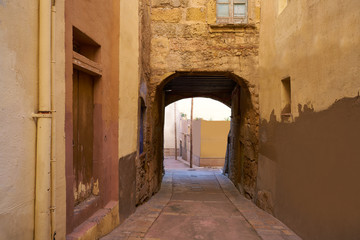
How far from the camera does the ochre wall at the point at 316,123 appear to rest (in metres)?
2.88

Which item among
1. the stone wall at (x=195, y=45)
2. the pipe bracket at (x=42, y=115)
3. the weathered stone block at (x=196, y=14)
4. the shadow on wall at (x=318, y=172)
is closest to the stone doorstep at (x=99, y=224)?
the pipe bracket at (x=42, y=115)

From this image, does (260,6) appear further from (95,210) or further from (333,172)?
(95,210)

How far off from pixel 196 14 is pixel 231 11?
0.82 m

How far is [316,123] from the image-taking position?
3623mm

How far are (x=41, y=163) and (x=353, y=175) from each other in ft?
9.57

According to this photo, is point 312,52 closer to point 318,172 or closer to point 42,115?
point 318,172

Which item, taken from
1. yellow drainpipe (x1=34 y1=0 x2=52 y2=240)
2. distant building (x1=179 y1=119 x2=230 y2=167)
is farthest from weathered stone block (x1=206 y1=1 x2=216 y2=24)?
distant building (x1=179 y1=119 x2=230 y2=167)

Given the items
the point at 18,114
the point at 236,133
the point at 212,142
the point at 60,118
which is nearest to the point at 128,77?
the point at 60,118

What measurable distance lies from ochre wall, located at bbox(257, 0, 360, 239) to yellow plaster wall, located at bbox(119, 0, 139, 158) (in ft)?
8.60

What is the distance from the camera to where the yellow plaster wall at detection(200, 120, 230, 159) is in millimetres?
20188

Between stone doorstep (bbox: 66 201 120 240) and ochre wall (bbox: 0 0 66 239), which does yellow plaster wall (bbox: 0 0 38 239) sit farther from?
stone doorstep (bbox: 66 201 120 240)

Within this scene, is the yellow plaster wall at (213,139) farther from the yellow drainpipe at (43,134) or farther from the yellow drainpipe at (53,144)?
the yellow drainpipe at (43,134)

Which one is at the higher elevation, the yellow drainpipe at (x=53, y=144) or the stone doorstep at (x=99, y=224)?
the yellow drainpipe at (x=53, y=144)

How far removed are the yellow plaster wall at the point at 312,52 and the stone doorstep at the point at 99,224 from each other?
10.2ft
